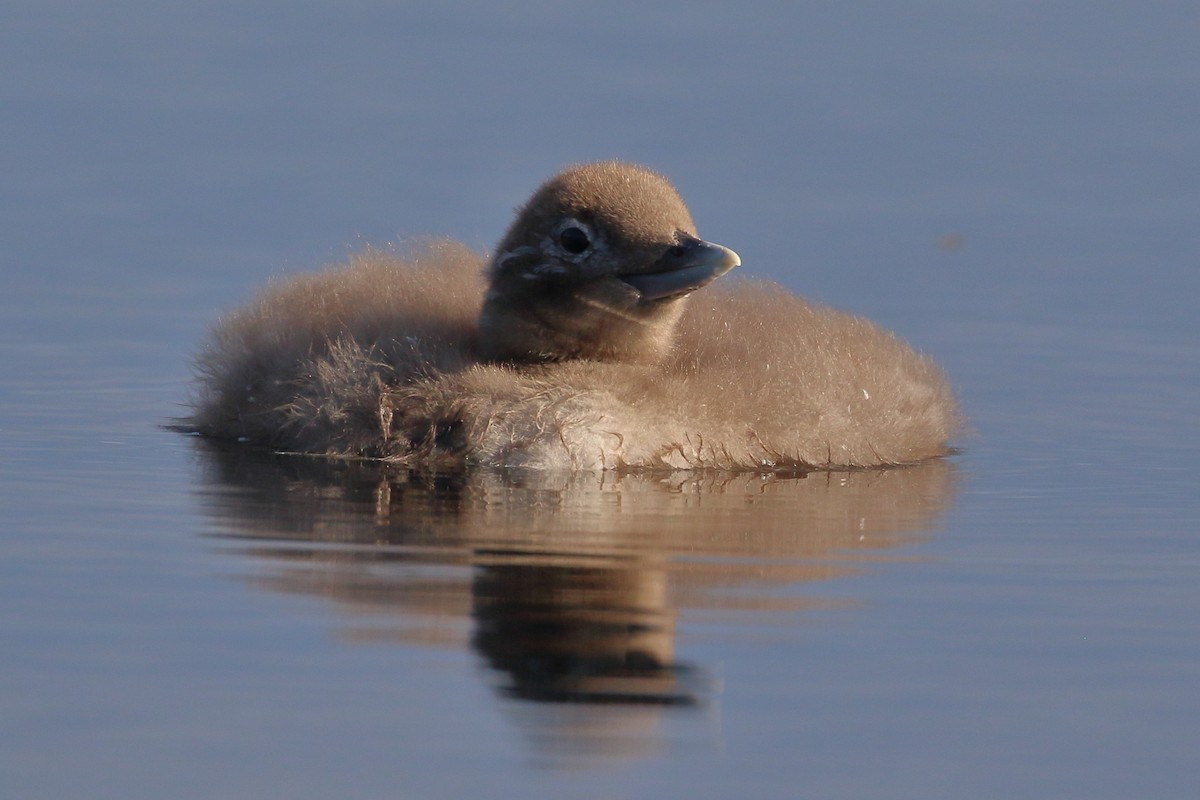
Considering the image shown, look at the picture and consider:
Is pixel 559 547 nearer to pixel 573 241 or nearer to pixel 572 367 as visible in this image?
pixel 572 367

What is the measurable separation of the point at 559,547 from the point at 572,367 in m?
1.89

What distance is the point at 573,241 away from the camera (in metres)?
8.27

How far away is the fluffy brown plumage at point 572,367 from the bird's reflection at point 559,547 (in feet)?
0.44

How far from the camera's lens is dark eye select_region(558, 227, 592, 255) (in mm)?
8250

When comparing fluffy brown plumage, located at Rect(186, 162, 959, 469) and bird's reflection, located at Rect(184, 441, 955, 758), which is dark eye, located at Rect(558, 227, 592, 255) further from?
bird's reflection, located at Rect(184, 441, 955, 758)

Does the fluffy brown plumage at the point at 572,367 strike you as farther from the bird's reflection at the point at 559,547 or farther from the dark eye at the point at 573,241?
the bird's reflection at the point at 559,547

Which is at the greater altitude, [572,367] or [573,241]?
[573,241]

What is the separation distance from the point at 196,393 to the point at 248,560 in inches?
157

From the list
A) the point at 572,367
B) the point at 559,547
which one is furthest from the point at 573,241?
the point at 559,547

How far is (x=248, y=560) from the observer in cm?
628

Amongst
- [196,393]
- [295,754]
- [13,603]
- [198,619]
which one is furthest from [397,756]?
[196,393]

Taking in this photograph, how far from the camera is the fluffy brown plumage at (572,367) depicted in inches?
322

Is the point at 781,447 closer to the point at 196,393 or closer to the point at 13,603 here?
the point at 196,393

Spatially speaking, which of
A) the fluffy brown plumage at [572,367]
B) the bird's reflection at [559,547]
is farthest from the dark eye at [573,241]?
the bird's reflection at [559,547]
